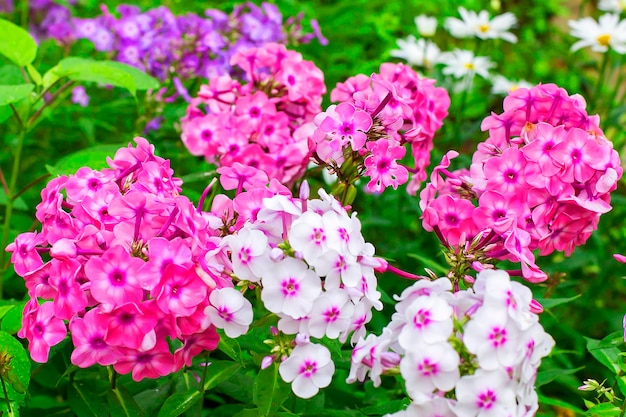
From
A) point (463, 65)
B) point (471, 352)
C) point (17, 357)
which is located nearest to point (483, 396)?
point (471, 352)

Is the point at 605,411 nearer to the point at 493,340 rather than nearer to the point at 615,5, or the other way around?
the point at 493,340

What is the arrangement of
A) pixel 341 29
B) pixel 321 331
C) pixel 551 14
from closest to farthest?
pixel 321 331 → pixel 341 29 → pixel 551 14

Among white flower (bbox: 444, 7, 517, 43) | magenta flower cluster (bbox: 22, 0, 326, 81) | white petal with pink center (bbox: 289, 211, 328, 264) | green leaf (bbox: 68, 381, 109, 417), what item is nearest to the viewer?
white petal with pink center (bbox: 289, 211, 328, 264)

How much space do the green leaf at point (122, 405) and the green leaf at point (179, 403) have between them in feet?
0.25

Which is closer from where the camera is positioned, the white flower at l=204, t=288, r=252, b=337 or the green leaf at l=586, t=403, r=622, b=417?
the white flower at l=204, t=288, r=252, b=337

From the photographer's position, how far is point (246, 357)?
155 centimetres

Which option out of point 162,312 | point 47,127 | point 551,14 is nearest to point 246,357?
point 162,312

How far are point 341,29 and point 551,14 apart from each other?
2.27 meters

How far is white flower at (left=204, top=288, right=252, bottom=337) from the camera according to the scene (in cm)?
121

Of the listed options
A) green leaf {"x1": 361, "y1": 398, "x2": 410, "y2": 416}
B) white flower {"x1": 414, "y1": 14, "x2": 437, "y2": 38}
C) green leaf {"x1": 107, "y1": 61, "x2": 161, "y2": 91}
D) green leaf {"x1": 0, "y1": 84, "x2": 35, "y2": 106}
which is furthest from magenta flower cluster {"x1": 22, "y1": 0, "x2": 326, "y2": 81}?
green leaf {"x1": 361, "y1": 398, "x2": 410, "y2": 416}

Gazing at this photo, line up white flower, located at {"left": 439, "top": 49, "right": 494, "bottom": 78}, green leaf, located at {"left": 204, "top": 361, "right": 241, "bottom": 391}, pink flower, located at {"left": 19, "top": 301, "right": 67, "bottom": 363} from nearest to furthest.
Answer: pink flower, located at {"left": 19, "top": 301, "right": 67, "bottom": 363}
green leaf, located at {"left": 204, "top": 361, "right": 241, "bottom": 391}
white flower, located at {"left": 439, "top": 49, "right": 494, "bottom": 78}

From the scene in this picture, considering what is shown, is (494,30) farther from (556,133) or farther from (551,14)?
(551,14)

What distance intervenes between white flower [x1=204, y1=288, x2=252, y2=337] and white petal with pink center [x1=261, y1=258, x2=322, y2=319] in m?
0.05

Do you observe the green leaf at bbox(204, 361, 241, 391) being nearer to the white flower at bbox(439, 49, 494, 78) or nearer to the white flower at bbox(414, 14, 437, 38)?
the white flower at bbox(439, 49, 494, 78)
